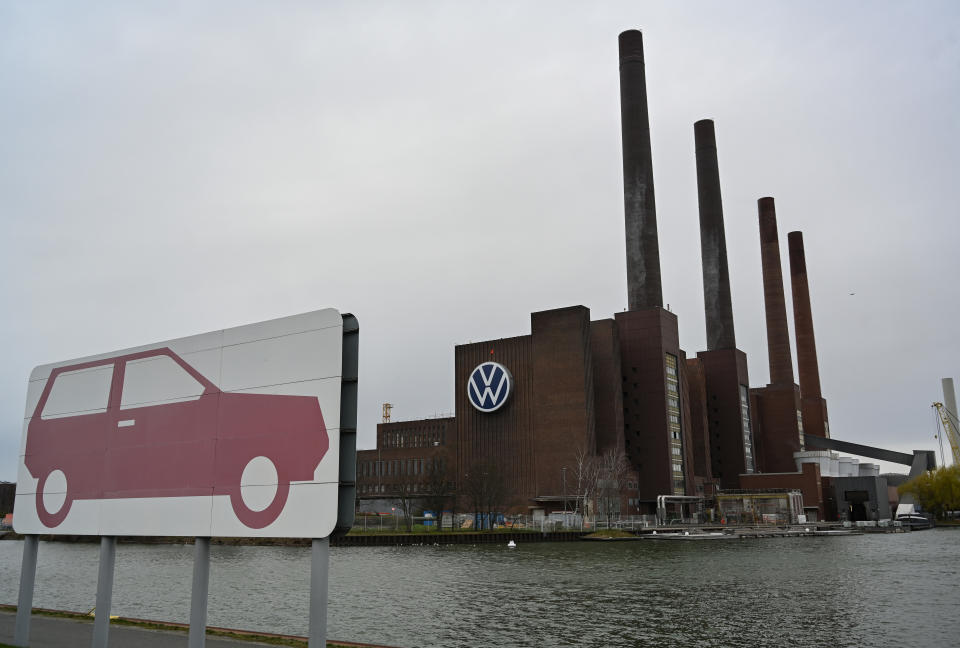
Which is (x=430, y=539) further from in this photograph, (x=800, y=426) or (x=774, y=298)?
(x=800, y=426)

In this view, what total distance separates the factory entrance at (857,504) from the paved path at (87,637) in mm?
141847

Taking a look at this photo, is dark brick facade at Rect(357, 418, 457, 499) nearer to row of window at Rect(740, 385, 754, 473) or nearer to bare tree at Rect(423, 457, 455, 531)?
bare tree at Rect(423, 457, 455, 531)

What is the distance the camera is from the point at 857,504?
13938 cm

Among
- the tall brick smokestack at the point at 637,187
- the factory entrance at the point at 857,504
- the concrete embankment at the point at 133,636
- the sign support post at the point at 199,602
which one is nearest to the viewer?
the sign support post at the point at 199,602

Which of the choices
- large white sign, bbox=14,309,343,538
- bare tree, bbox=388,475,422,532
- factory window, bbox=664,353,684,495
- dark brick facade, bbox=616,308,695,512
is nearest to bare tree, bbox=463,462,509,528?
bare tree, bbox=388,475,422,532

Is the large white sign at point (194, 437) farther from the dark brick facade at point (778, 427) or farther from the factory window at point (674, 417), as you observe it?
the dark brick facade at point (778, 427)

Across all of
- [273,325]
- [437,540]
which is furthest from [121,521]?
[437,540]

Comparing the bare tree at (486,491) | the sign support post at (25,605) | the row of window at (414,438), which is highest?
the row of window at (414,438)

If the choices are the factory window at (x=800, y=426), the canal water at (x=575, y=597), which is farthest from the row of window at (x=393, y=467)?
the factory window at (x=800, y=426)

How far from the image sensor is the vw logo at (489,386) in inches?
4545

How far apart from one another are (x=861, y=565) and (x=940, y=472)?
88.0 meters

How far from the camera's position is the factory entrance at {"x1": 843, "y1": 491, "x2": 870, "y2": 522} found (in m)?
136

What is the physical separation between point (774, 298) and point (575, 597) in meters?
122

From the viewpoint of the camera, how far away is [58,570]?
54.2 metres
